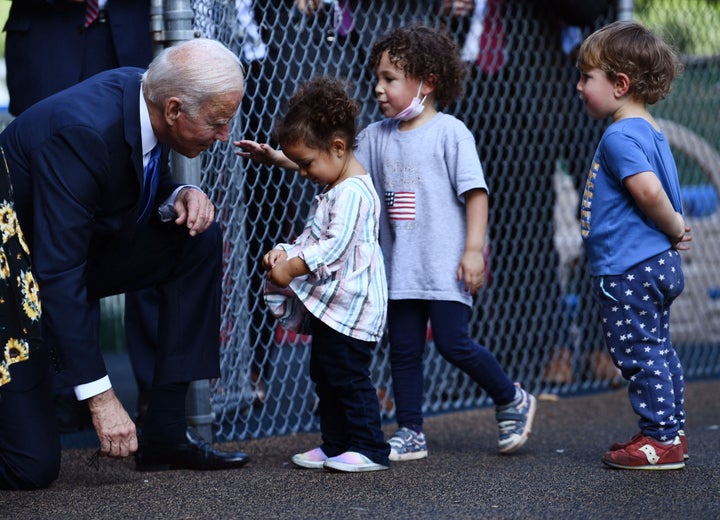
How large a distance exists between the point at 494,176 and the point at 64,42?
1.89 metres

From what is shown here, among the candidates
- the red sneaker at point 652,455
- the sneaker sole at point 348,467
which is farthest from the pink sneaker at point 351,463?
the red sneaker at point 652,455

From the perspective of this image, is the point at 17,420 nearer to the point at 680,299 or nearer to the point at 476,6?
the point at 476,6

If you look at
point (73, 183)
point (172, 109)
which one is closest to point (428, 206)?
point (172, 109)

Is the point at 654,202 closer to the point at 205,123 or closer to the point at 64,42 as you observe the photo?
the point at 205,123

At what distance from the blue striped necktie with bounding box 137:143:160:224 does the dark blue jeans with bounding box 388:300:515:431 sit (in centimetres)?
87

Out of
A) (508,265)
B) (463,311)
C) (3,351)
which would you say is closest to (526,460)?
(463,311)

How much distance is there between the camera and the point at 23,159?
9.48ft

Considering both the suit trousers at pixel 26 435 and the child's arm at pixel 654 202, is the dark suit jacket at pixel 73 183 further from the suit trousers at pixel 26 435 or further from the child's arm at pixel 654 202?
the child's arm at pixel 654 202

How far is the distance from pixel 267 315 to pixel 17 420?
1.23 metres

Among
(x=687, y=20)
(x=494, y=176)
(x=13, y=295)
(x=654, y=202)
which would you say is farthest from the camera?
(x=687, y=20)

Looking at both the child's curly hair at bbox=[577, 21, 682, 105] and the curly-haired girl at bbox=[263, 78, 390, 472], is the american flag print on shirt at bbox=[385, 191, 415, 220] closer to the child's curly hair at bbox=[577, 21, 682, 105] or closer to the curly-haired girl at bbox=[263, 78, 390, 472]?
the curly-haired girl at bbox=[263, 78, 390, 472]

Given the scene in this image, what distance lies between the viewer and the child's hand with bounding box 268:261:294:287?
3096mm

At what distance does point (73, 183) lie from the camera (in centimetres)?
283

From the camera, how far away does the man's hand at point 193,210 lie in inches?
125
